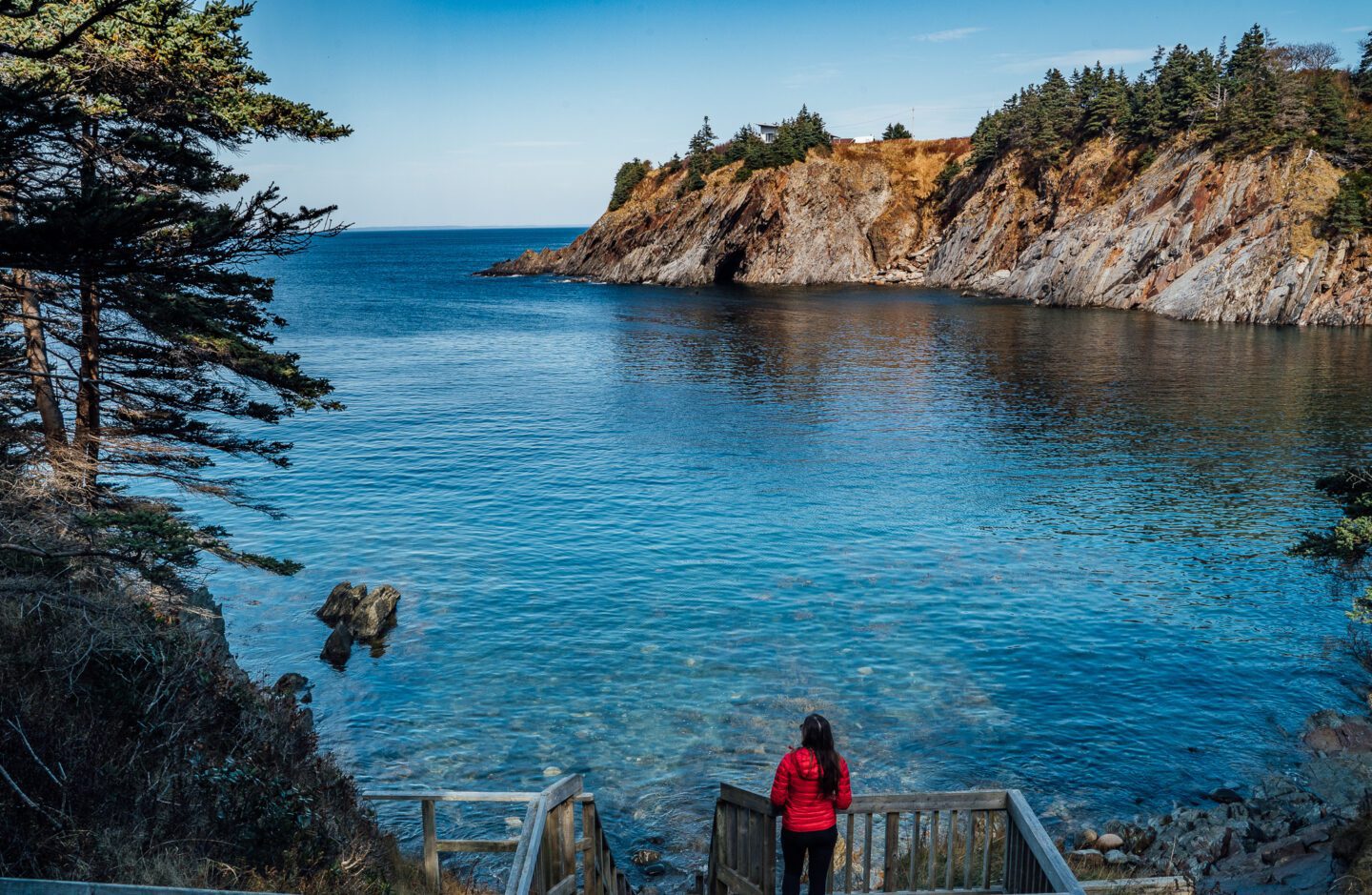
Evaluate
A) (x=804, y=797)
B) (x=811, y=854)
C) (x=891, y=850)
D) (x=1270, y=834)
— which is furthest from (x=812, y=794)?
(x=1270, y=834)

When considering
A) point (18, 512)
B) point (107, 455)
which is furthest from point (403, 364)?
point (18, 512)

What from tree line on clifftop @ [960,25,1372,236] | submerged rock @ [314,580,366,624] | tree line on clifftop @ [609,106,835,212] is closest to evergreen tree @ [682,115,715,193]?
tree line on clifftop @ [609,106,835,212]

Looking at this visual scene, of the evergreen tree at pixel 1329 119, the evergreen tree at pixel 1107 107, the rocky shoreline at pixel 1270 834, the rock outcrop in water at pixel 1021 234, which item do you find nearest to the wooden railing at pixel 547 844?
the rocky shoreline at pixel 1270 834

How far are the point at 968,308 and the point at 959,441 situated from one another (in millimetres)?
61833

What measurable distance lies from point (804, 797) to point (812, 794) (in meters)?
0.08

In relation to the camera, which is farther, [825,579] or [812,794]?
[825,579]

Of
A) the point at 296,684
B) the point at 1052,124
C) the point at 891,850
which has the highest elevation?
the point at 1052,124

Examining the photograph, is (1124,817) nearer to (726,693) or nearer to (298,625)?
(726,693)

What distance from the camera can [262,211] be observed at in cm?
1121

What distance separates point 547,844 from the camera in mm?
9594

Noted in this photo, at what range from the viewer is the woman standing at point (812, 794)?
9.38 m

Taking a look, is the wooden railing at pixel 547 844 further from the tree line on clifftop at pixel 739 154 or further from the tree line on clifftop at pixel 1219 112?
the tree line on clifftop at pixel 739 154

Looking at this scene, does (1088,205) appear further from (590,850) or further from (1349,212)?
(590,850)

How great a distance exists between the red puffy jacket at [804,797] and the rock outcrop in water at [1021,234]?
94405mm
